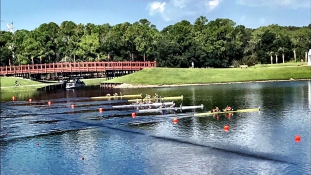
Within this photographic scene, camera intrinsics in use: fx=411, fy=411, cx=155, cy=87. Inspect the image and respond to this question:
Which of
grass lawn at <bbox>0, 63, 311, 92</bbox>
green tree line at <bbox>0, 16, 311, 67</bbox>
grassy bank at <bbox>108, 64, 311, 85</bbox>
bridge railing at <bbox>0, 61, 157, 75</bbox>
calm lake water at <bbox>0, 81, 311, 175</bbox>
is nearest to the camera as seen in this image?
calm lake water at <bbox>0, 81, 311, 175</bbox>

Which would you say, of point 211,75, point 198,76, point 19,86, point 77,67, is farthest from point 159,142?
point 77,67

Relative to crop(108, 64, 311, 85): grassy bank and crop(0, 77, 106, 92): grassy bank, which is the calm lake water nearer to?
crop(108, 64, 311, 85): grassy bank

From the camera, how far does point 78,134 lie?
145 ft

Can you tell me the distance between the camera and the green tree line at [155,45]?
14075 cm

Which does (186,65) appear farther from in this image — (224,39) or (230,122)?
(230,122)

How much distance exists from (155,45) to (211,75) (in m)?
35.8

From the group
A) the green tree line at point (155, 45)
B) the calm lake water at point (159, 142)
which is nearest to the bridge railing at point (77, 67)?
the green tree line at point (155, 45)

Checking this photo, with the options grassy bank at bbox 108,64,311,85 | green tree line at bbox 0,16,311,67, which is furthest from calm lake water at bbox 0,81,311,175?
green tree line at bbox 0,16,311,67

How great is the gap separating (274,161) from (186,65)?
110 m

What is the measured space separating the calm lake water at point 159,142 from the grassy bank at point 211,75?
52.0 metres

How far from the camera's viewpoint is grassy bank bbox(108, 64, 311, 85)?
111000 millimetres

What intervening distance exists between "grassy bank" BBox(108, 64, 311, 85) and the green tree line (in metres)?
17.8

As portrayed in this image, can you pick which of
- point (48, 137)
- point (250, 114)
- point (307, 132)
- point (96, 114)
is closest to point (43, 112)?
point (96, 114)

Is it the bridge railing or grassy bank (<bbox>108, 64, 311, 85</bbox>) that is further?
the bridge railing
